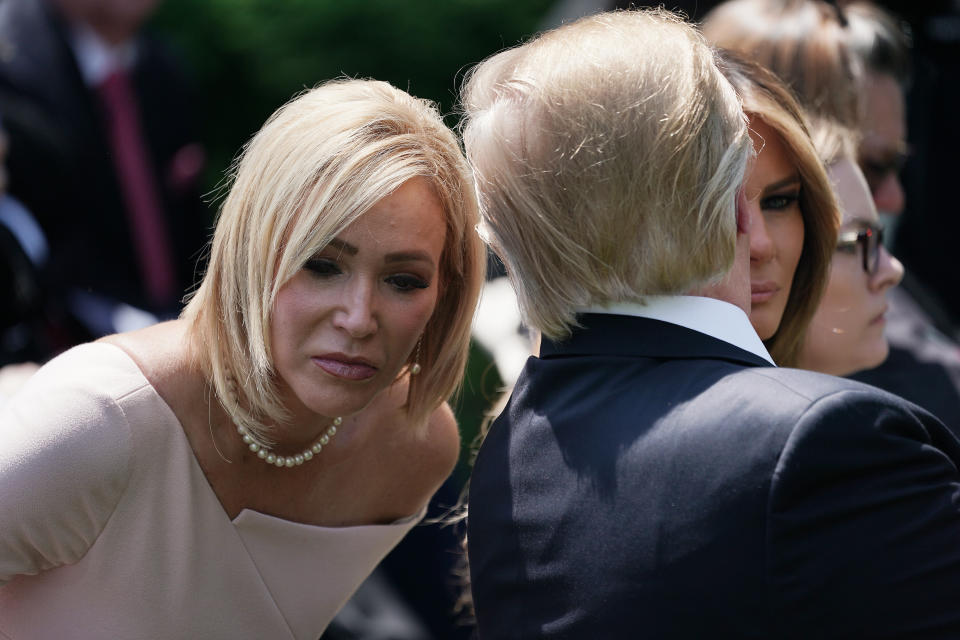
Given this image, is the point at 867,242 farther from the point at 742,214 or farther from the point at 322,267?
the point at 322,267

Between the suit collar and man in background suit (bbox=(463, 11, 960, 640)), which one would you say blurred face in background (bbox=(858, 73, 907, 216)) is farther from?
the suit collar

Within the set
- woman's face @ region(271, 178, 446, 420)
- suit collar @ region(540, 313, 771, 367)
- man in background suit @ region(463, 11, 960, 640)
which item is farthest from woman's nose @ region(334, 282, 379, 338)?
suit collar @ region(540, 313, 771, 367)

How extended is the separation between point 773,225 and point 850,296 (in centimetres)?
46

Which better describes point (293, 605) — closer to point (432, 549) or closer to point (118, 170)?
point (432, 549)

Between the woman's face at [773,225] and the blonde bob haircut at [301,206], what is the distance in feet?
1.78

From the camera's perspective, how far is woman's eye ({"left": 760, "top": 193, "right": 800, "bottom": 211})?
6.73 feet

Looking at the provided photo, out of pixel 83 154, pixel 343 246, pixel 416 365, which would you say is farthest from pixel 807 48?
pixel 83 154

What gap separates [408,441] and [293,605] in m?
0.43

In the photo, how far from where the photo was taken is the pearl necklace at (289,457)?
212 centimetres

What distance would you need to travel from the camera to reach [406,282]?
2.00m

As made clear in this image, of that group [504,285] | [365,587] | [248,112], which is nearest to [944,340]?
[504,285]

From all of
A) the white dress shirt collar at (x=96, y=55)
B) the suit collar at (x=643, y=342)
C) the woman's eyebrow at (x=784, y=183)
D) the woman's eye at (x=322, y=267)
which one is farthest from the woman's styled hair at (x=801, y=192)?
the white dress shirt collar at (x=96, y=55)

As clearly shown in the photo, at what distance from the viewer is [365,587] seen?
10.7 ft

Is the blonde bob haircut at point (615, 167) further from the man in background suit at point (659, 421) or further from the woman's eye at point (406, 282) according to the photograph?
the woman's eye at point (406, 282)
